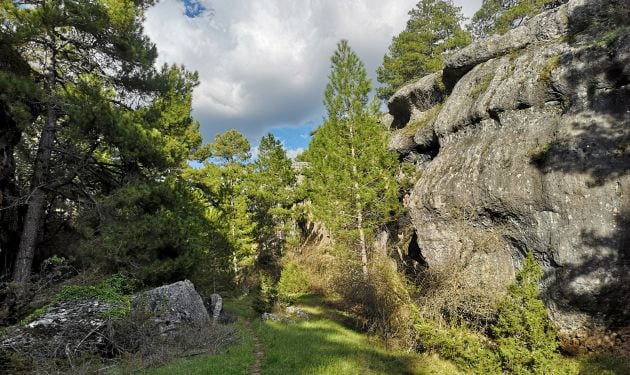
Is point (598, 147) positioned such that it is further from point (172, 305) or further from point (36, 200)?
point (36, 200)

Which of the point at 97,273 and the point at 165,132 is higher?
the point at 165,132

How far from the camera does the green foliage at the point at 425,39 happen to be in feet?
121

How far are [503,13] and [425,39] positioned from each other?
7.33 m

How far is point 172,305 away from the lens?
14.5 meters

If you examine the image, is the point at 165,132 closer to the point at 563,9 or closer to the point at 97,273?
the point at 97,273

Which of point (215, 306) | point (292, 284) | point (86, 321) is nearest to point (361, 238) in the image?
point (292, 284)

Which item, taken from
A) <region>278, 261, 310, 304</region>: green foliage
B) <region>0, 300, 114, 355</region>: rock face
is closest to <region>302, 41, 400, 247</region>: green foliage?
<region>278, 261, 310, 304</region>: green foliage

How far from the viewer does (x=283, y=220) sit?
118 feet

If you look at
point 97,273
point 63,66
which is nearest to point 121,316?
point 97,273

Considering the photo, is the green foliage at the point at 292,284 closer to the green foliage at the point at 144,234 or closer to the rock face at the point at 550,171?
the green foliage at the point at 144,234

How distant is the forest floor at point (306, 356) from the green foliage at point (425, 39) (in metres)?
29.6

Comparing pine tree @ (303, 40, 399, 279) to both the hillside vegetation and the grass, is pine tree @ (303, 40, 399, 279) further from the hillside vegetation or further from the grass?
the grass

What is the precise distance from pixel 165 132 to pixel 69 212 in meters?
6.60

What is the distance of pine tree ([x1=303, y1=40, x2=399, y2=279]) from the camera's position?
2134 cm
